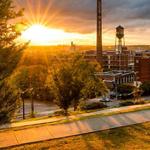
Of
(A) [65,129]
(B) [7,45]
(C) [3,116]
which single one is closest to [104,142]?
(A) [65,129]

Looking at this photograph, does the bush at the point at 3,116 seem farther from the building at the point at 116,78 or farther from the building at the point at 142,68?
the building at the point at 142,68

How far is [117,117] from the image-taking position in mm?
11891

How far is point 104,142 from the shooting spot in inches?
347

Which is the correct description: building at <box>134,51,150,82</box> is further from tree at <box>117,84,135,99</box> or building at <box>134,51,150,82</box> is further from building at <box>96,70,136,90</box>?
tree at <box>117,84,135,99</box>

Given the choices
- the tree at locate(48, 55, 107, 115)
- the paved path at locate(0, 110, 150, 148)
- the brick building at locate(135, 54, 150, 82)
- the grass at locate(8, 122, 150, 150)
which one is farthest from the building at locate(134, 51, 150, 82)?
the grass at locate(8, 122, 150, 150)

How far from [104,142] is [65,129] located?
1741mm

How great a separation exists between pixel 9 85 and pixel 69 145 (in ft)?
7.70

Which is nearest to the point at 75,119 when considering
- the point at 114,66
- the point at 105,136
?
the point at 105,136

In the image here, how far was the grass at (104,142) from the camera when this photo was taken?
27.6ft

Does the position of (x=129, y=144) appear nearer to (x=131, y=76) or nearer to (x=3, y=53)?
(x=3, y=53)

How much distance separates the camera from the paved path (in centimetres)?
917

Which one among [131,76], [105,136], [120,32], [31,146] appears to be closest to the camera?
[31,146]

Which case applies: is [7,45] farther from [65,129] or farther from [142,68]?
[142,68]

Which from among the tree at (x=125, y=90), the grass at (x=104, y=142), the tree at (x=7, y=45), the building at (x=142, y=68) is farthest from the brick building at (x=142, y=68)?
the tree at (x=7, y=45)
